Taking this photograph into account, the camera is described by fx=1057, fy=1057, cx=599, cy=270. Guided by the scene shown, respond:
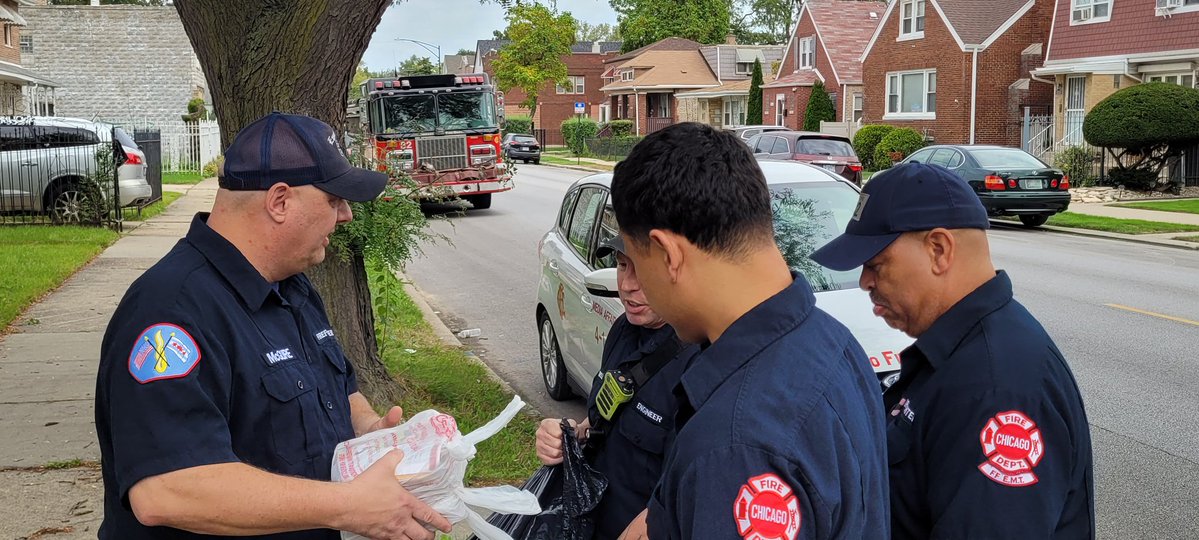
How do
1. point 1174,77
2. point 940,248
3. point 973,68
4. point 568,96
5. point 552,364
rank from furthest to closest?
point 568,96
point 973,68
point 1174,77
point 552,364
point 940,248

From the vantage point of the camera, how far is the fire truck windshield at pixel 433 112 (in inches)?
895

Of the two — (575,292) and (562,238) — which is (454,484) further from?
(562,238)

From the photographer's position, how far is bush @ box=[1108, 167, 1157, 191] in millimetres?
25359

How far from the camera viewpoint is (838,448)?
160 cm

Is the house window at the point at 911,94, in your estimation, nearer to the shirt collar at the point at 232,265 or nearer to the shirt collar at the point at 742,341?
the shirt collar at the point at 232,265

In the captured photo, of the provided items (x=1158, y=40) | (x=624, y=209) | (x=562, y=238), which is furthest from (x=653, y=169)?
(x=1158, y=40)

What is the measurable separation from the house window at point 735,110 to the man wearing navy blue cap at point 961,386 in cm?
5386

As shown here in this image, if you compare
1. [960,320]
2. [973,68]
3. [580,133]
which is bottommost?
[960,320]

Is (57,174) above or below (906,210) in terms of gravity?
below

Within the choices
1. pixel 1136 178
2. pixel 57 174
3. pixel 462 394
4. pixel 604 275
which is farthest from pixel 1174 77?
pixel 604 275

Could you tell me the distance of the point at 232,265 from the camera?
247 cm

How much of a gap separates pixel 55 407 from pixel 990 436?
655 centimetres

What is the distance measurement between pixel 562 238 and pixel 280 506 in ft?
18.4

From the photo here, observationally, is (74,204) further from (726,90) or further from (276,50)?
(726,90)
